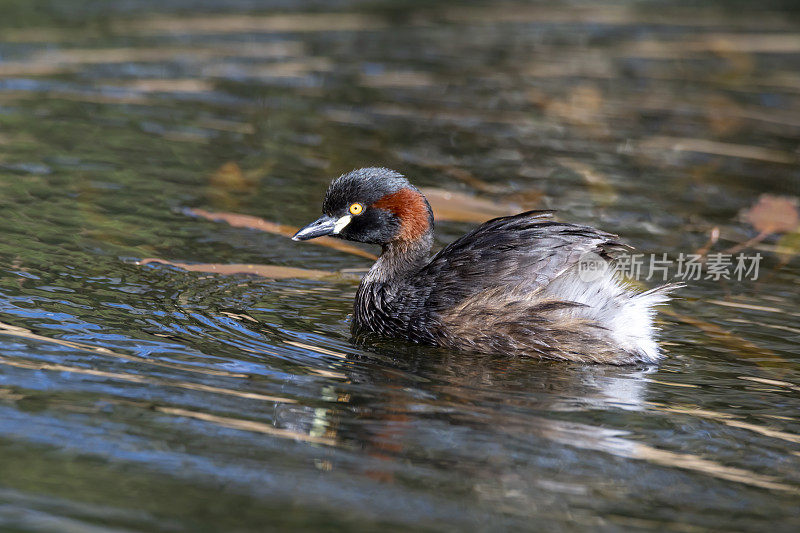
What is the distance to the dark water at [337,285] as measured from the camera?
3.94m

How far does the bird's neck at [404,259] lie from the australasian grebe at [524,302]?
24 centimetres

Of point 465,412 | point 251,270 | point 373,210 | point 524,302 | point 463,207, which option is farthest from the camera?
point 463,207

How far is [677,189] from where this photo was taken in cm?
910

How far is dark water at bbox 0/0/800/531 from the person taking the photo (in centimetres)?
394

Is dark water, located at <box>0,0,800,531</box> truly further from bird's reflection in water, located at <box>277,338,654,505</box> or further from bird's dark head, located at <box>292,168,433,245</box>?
bird's dark head, located at <box>292,168,433,245</box>

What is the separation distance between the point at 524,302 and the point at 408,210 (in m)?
0.97

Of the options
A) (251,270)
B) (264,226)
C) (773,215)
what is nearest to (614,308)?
(251,270)

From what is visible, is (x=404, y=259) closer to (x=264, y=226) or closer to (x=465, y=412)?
(x=264, y=226)

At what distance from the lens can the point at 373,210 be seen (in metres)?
6.22

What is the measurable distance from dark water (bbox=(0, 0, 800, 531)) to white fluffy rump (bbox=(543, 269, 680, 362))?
0.57 feet

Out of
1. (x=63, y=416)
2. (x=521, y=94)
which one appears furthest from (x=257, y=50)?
(x=63, y=416)

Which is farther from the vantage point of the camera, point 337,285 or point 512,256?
point 337,285

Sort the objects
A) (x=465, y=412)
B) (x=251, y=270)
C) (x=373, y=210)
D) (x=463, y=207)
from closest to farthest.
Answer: (x=465, y=412)
(x=373, y=210)
(x=251, y=270)
(x=463, y=207)

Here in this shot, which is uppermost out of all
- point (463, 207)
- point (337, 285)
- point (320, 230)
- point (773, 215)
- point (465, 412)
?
point (773, 215)
